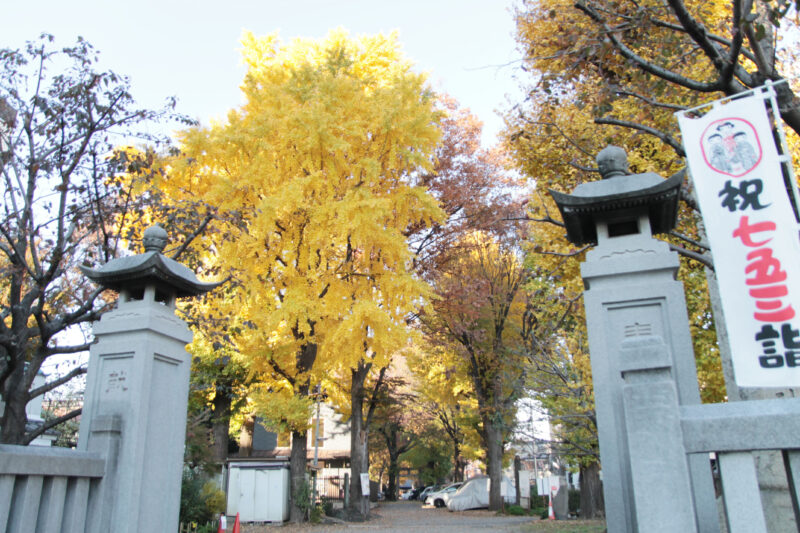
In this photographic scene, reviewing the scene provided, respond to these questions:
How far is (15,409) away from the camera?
727cm

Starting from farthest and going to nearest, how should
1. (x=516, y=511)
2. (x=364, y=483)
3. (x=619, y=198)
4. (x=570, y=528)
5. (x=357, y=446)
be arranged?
(x=516, y=511)
(x=357, y=446)
(x=364, y=483)
(x=570, y=528)
(x=619, y=198)

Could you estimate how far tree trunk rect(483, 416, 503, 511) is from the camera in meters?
22.0

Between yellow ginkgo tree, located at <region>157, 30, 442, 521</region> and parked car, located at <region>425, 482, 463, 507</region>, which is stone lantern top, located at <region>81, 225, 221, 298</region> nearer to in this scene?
yellow ginkgo tree, located at <region>157, 30, 442, 521</region>

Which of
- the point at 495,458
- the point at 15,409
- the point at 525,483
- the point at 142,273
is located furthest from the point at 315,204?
the point at 525,483

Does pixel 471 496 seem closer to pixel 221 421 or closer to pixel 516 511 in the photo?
pixel 516 511

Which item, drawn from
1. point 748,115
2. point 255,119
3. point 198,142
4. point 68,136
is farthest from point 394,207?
point 748,115

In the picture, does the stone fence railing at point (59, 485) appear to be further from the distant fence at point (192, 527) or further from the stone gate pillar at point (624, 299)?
the distant fence at point (192, 527)

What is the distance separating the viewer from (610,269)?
595 centimetres

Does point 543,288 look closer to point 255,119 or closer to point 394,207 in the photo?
point 394,207

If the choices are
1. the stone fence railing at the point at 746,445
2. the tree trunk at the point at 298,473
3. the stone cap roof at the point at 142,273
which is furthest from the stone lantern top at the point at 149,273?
the tree trunk at the point at 298,473

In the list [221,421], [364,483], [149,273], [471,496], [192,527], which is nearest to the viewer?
[149,273]

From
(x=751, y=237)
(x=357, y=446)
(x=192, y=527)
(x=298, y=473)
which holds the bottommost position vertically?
(x=192, y=527)

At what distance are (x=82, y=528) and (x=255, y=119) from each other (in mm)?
8986

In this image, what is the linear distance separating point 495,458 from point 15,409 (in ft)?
58.5
